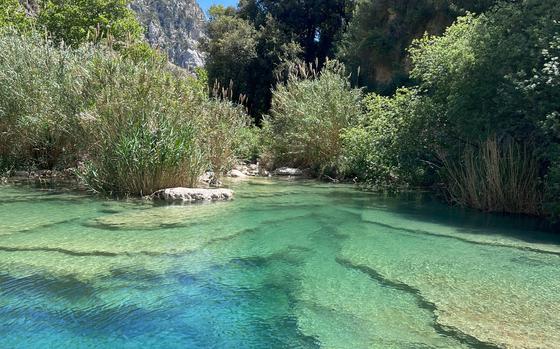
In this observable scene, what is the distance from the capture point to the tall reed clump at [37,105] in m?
10.3

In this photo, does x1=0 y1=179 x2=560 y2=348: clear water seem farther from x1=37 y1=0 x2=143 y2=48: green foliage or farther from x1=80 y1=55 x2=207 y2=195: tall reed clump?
x1=37 y1=0 x2=143 y2=48: green foliage

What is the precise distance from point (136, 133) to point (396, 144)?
15.6 feet

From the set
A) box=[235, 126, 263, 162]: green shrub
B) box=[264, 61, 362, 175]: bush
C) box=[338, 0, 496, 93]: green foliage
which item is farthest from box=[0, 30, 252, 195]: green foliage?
box=[338, 0, 496, 93]: green foliage

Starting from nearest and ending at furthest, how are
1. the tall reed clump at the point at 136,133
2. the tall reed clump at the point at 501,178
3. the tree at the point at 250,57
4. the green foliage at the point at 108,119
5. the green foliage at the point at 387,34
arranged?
the tall reed clump at the point at 501,178 → the tall reed clump at the point at 136,133 → the green foliage at the point at 108,119 → the green foliage at the point at 387,34 → the tree at the point at 250,57

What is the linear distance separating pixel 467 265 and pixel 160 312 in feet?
9.48

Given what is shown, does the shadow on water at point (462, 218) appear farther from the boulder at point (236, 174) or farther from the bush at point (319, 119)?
the boulder at point (236, 174)

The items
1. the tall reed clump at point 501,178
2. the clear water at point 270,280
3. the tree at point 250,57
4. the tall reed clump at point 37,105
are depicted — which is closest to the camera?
the clear water at point 270,280

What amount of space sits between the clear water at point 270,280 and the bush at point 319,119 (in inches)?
250

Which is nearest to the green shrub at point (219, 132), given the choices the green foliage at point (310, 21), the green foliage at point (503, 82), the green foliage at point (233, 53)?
the green foliage at point (503, 82)

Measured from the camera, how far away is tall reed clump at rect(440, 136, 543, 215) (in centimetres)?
781

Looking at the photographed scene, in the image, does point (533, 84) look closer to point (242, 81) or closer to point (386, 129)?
point (386, 129)

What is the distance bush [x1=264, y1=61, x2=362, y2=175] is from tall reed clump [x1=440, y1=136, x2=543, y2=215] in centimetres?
541

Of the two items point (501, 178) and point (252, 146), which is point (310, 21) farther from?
point (501, 178)

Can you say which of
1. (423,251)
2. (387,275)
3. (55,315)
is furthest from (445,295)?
(55,315)
